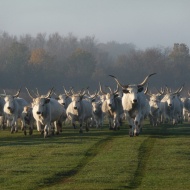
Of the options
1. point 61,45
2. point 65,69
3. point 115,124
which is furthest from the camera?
point 61,45

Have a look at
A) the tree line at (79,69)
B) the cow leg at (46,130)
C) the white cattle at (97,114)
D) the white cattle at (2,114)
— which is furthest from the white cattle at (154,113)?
the tree line at (79,69)

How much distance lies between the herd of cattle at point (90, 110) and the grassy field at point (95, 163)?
194cm

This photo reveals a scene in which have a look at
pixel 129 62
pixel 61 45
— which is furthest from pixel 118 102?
pixel 61 45

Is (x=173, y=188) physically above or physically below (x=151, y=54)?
below

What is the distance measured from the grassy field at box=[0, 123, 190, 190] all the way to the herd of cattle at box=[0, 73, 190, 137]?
76.4 inches

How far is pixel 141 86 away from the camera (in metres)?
34.7

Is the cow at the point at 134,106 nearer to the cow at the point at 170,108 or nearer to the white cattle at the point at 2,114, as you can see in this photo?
the white cattle at the point at 2,114

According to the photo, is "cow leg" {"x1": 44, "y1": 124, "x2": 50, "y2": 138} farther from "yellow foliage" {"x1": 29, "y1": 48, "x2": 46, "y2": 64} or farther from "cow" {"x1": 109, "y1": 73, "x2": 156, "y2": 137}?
"yellow foliage" {"x1": 29, "y1": 48, "x2": 46, "y2": 64}

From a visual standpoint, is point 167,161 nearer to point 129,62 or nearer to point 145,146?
point 145,146

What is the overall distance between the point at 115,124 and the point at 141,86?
576 cm

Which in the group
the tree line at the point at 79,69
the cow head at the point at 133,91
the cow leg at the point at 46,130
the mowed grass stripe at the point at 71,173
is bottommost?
the mowed grass stripe at the point at 71,173

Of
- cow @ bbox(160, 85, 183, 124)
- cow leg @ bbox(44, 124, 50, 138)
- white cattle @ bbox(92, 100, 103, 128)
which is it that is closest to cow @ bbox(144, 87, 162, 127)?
cow @ bbox(160, 85, 183, 124)

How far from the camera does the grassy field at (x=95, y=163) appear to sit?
65.7 ft

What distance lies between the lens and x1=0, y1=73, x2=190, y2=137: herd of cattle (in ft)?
114
